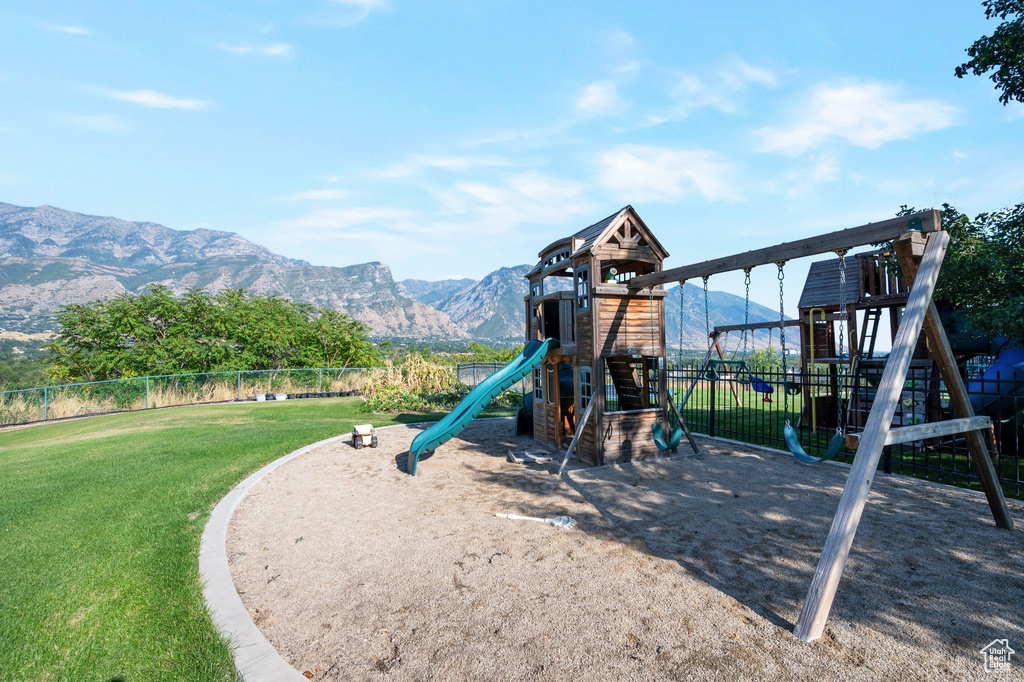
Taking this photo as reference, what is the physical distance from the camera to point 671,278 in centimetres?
917

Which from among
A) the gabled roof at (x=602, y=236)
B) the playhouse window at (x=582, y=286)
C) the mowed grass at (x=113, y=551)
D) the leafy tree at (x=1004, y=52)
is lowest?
the mowed grass at (x=113, y=551)

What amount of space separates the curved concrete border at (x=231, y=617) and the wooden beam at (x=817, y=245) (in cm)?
Result: 731

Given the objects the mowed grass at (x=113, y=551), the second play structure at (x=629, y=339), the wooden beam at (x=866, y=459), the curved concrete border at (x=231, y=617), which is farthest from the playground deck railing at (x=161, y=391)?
the wooden beam at (x=866, y=459)

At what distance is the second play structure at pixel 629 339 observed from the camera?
535cm

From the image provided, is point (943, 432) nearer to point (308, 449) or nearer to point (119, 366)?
point (308, 449)

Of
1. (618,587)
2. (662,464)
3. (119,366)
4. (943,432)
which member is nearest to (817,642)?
(618,587)

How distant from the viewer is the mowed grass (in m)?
3.54

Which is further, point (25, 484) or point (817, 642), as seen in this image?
point (25, 484)

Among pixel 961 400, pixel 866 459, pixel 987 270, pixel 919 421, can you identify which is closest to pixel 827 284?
pixel 919 421

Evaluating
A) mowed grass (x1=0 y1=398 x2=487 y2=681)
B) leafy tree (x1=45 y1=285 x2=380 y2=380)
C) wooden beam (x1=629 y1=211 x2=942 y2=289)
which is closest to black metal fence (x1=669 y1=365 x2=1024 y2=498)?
wooden beam (x1=629 y1=211 x2=942 y2=289)

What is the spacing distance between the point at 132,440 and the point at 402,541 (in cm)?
1064

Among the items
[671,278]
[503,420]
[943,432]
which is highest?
[671,278]

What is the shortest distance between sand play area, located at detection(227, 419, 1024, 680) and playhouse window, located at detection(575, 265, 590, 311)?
3.91 metres

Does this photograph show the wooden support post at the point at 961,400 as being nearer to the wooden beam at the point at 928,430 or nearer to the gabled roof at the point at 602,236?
the wooden beam at the point at 928,430
